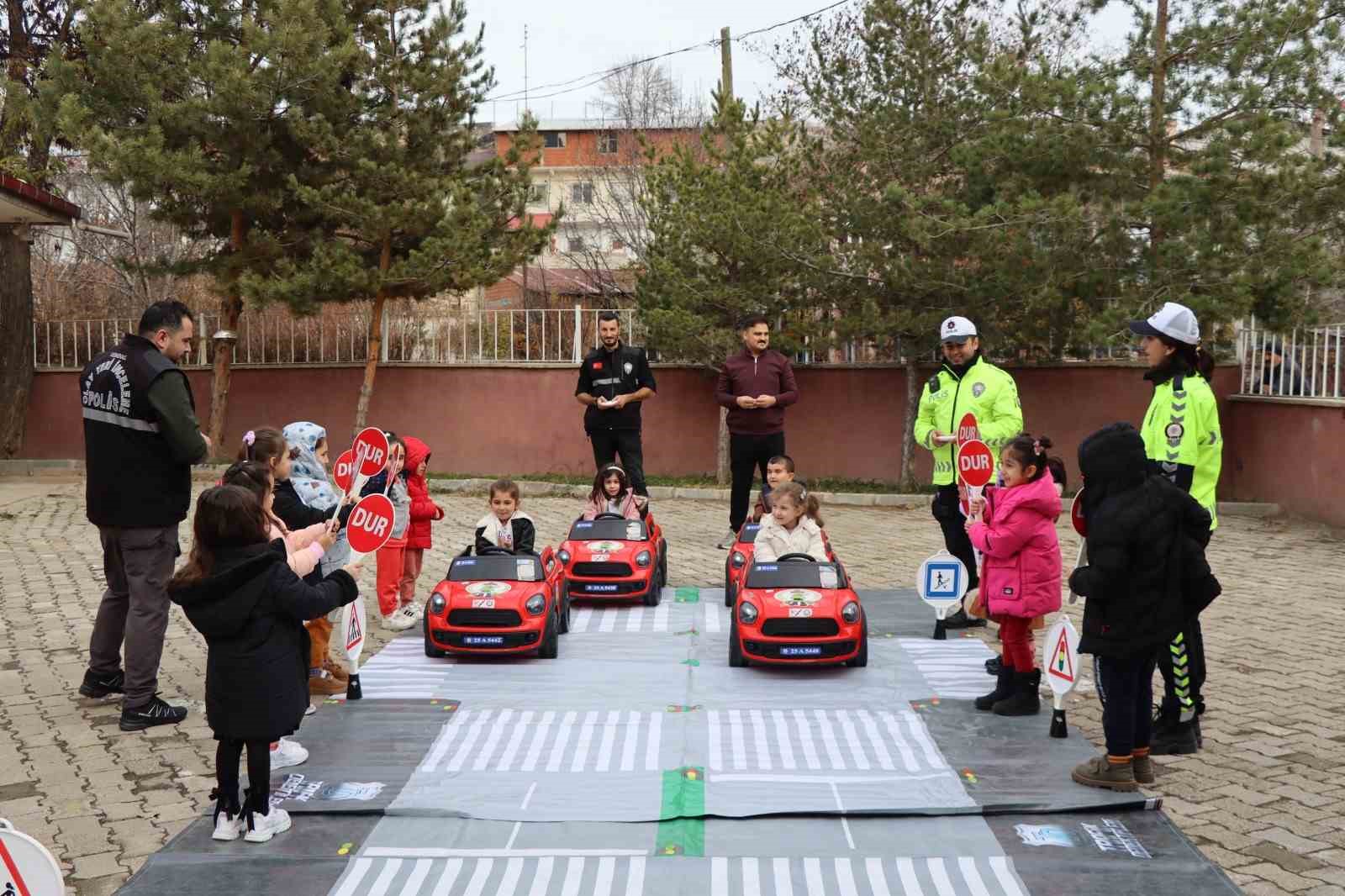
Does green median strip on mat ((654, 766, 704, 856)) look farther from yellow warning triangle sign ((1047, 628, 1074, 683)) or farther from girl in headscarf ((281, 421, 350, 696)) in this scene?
girl in headscarf ((281, 421, 350, 696))

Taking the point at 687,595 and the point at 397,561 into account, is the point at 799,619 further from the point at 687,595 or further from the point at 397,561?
the point at 397,561

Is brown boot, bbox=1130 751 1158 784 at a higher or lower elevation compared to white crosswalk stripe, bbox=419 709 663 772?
higher

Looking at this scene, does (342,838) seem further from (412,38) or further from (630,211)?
(630,211)

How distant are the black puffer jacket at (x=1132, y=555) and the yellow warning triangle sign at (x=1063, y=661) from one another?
42 centimetres

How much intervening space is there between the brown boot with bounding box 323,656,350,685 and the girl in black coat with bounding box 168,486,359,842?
2.02m

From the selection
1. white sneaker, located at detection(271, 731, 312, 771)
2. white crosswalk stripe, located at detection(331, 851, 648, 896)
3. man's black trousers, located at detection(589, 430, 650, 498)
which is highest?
man's black trousers, located at detection(589, 430, 650, 498)

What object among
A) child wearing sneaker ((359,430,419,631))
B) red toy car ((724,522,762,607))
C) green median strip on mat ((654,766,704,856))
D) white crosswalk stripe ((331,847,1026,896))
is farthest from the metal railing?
white crosswalk stripe ((331,847,1026,896))

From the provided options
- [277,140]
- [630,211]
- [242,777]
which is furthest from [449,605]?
[630,211]

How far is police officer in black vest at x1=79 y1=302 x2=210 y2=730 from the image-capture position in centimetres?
575

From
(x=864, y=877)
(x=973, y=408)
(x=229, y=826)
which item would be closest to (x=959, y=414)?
(x=973, y=408)

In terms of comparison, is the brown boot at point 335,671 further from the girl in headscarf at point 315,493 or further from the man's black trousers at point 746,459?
the man's black trousers at point 746,459

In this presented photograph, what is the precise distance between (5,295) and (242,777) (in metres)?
15.6

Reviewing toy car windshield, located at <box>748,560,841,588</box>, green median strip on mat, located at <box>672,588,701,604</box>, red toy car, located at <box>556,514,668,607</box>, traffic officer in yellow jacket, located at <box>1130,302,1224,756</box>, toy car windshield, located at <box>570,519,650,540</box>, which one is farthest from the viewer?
green median strip on mat, located at <box>672,588,701,604</box>

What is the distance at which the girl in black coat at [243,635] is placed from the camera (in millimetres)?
4273
